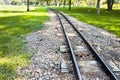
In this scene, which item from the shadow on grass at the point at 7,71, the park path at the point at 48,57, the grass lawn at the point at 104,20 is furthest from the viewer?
the grass lawn at the point at 104,20

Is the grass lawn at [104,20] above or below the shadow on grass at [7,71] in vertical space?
above

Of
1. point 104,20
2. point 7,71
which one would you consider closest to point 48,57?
point 7,71

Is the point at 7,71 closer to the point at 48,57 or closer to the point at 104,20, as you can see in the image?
the point at 48,57

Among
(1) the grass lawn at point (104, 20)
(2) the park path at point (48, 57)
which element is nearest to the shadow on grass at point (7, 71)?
(2) the park path at point (48, 57)

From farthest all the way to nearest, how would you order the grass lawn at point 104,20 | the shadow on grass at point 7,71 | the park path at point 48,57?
the grass lawn at point 104,20
the park path at point 48,57
the shadow on grass at point 7,71

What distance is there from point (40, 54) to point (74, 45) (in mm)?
2259

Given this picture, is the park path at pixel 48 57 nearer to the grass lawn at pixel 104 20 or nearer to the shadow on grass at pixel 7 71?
the shadow on grass at pixel 7 71

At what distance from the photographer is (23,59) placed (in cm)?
936

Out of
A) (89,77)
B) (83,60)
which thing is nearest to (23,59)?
(83,60)

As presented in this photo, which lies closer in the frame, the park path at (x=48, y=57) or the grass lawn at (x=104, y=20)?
the park path at (x=48, y=57)

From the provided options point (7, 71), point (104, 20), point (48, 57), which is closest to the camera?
point (7, 71)

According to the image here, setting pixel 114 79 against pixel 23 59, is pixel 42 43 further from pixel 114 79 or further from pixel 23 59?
pixel 114 79

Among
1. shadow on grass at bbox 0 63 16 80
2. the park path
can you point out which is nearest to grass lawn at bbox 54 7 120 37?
the park path

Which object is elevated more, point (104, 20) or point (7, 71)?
point (104, 20)
